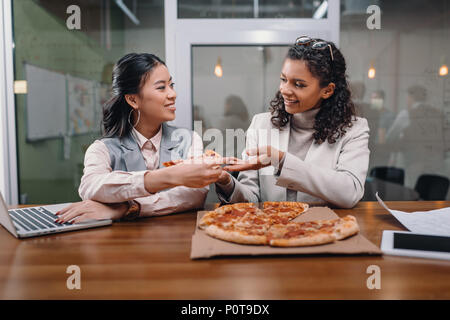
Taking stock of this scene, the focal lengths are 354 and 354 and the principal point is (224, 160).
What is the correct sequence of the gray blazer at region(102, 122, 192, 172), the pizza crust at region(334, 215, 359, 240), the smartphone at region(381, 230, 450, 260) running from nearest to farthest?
the smartphone at region(381, 230, 450, 260) → the pizza crust at region(334, 215, 359, 240) → the gray blazer at region(102, 122, 192, 172)

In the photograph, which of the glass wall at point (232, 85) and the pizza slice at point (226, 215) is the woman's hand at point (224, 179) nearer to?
the pizza slice at point (226, 215)

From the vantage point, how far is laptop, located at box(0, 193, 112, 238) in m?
1.06

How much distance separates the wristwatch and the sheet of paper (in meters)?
0.85

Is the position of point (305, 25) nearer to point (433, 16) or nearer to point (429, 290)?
point (433, 16)

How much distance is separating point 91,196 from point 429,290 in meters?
1.10

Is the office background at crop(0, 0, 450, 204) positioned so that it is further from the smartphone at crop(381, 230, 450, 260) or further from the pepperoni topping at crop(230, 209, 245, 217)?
the smartphone at crop(381, 230, 450, 260)

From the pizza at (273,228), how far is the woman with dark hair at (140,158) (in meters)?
0.19

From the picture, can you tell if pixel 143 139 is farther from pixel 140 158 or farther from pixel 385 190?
pixel 385 190

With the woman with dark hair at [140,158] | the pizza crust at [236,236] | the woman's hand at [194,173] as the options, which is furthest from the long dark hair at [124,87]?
the pizza crust at [236,236]

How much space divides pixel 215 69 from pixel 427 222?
186 centimetres

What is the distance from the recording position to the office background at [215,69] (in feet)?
8.57

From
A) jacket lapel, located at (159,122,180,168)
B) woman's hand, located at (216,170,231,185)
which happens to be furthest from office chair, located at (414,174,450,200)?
jacket lapel, located at (159,122,180,168)

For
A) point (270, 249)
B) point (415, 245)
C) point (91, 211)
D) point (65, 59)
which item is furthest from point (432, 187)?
point (65, 59)

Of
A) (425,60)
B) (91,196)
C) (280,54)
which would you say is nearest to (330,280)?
(91,196)
